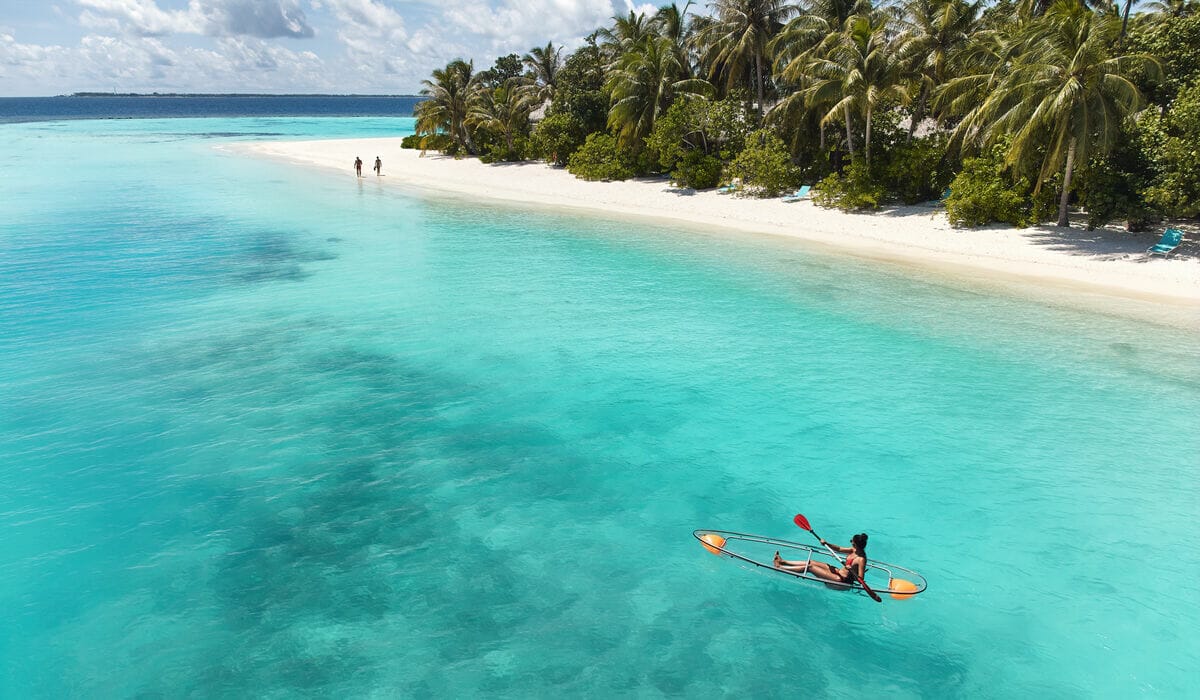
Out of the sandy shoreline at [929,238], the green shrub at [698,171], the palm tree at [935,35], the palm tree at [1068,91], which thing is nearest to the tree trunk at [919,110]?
the palm tree at [935,35]

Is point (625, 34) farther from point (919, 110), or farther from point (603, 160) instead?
point (919, 110)

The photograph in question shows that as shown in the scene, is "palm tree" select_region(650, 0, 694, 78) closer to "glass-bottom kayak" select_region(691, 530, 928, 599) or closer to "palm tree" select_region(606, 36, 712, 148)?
"palm tree" select_region(606, 36, 712, 148)

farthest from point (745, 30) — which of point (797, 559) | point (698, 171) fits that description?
point (797, 559)

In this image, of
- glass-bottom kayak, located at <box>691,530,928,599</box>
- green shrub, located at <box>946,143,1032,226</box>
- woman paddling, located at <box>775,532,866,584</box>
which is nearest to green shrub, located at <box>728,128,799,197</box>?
green shrub, located at <box>946,143,1032,226</box>

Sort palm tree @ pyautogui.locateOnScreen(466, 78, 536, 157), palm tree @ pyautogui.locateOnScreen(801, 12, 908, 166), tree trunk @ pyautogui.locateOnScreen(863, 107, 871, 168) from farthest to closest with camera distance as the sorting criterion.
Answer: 1. palm tree @ pyautogui.locateOnScreen(466, 78, 536, 157)
2. tree trunk @ pyautogui.locateOnScreen(863, 107, 871, 168)
3. palm tree @ pyautogui.locateOnScreen(801, 12, 908, 166)

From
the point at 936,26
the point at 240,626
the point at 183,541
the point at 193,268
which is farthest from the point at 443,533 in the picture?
the point at 936,26

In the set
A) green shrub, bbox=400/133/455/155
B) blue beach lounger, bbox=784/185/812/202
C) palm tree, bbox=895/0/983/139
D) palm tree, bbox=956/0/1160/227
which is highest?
palm tree, bbox=895/0/983/139

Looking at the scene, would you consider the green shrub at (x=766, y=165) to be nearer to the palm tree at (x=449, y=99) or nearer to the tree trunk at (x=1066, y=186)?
the tree trunk at (x=1066, y=186)
